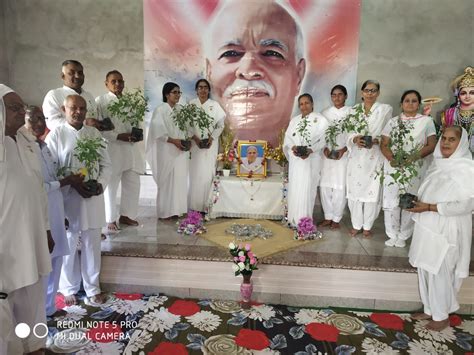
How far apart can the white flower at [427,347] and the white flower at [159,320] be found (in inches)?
81.5

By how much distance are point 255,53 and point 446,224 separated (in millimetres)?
4185

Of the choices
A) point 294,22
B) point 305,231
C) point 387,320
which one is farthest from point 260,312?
point 294,22

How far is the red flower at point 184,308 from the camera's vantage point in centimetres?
378

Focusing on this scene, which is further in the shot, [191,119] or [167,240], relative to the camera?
[191,119]

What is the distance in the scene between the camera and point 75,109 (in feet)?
11.4

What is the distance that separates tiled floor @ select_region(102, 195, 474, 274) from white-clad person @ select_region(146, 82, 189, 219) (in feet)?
1.31

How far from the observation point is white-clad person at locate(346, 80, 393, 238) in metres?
4.85

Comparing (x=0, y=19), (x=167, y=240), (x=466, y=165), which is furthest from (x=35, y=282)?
(x=0, y=19)

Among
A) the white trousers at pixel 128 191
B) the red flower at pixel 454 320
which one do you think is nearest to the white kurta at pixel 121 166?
the white trousers at pixel 128 191

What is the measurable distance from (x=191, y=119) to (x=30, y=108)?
100 inches

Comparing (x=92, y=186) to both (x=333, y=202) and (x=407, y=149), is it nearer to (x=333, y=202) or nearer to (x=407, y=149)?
(x=333, y=202)

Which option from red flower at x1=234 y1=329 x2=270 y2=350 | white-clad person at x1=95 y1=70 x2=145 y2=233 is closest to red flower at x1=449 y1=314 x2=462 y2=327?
red flower at x1=234 y1=329 x2=270 y2=350

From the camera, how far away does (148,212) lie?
238 inches

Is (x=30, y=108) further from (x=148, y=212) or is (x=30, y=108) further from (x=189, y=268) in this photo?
(x=148, y=212)
